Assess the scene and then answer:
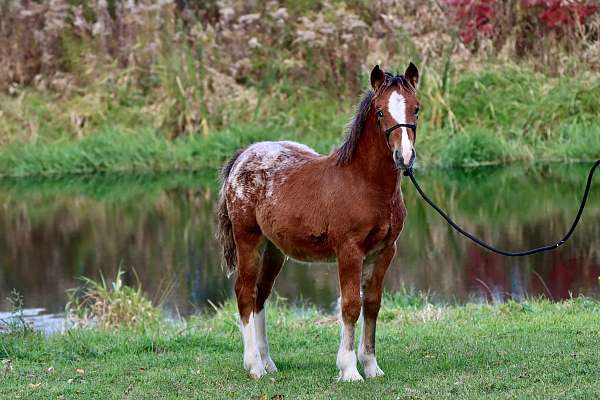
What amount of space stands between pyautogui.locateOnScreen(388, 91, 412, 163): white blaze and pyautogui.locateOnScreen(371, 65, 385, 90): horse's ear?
0.15 metres

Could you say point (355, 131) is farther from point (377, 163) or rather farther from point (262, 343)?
point (262, 343)

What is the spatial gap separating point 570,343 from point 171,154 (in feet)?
48.2

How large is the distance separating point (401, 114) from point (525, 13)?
658 inches

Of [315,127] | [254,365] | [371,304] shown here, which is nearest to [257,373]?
[254,365]

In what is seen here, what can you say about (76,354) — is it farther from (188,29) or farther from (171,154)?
(188,29)

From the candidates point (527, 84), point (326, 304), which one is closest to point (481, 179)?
point (527, 84)

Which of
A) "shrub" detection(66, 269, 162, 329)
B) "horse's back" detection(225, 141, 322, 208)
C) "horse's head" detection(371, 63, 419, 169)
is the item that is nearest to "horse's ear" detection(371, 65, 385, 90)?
"horse's head" detection(371, 63, 419, 169)

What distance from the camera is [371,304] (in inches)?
262

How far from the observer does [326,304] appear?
1103 cm

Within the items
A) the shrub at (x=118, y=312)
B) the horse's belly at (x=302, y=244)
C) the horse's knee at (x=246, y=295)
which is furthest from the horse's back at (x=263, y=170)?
the shrub at (x=118, y=312)

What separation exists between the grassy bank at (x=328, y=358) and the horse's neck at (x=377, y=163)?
1151 mm

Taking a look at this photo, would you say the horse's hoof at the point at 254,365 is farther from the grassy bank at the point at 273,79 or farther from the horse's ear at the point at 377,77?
the grassy bank at the point at 273,79

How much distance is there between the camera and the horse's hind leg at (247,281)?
694cm

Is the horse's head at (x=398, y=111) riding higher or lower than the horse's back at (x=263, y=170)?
higher
